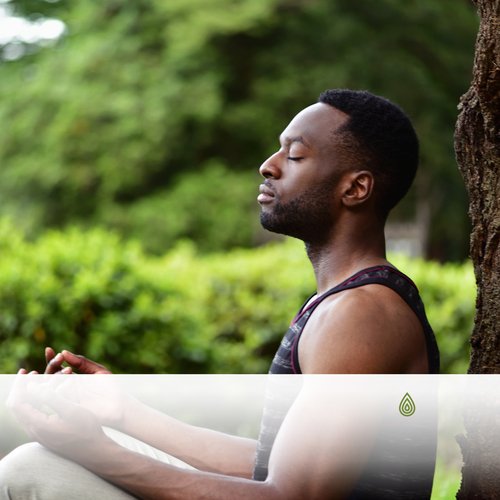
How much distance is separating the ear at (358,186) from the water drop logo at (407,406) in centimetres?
48

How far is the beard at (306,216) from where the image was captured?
2.38 metres

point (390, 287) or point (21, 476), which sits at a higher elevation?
point (390, 287)

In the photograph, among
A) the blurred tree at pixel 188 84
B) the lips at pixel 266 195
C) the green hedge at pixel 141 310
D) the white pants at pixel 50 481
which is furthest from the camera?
the blurred tree at pixel 188 84

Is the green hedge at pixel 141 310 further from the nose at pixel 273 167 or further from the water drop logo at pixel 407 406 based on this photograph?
the water drop logo at pixel 407 406

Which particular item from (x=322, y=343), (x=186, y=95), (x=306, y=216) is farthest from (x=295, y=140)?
(x=186, y=95)

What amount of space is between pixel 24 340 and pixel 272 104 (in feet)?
29.6

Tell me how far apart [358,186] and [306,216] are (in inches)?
5.7

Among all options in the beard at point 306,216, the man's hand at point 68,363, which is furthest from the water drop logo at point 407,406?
the man's hand at point 68,363

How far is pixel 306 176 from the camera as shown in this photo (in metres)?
2.39

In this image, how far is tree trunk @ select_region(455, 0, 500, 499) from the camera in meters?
2.54

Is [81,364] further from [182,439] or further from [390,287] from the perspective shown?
[390,287]

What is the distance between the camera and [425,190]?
17703 mm
